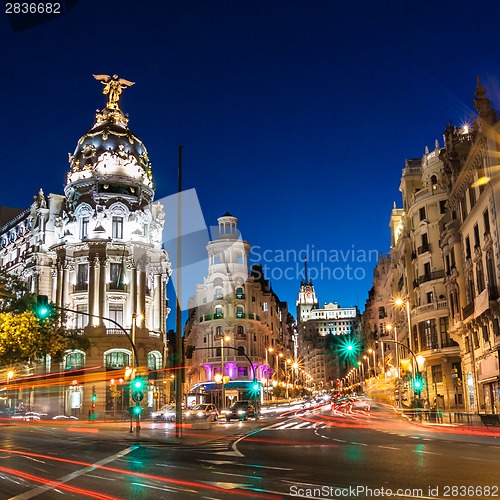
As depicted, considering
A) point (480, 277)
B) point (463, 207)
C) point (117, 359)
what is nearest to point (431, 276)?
point (463, 207)

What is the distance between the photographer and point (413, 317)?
2361 inches

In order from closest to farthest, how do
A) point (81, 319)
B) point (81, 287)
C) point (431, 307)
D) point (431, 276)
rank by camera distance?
point (431, 307)
point (431, 276)
point (81, 319)
point (81, 287)

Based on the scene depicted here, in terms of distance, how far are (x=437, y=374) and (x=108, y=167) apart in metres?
45.7

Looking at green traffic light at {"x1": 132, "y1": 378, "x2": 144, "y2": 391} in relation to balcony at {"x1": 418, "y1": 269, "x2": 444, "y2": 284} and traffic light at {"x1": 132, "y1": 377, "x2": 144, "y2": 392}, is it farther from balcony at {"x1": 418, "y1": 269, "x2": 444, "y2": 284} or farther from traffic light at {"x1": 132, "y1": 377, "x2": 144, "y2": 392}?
balcony at {"x1": 418, "y1": 269, "x2": 444, "y2": 284}

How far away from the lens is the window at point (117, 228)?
76.4m

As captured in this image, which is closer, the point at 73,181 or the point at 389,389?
the point at 73,181

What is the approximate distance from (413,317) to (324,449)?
1585 inches

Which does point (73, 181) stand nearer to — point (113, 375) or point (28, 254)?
point (28, 254)

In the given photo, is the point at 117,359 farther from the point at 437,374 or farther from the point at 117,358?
the point at 437,374

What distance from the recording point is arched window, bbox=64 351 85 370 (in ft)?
236

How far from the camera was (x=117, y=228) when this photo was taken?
76.9 meters

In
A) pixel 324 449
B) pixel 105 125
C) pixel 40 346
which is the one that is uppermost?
pixel 105 125

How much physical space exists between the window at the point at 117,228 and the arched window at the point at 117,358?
13920 mm

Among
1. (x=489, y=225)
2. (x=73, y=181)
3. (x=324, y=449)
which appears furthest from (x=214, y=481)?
(x=73, y=181)
